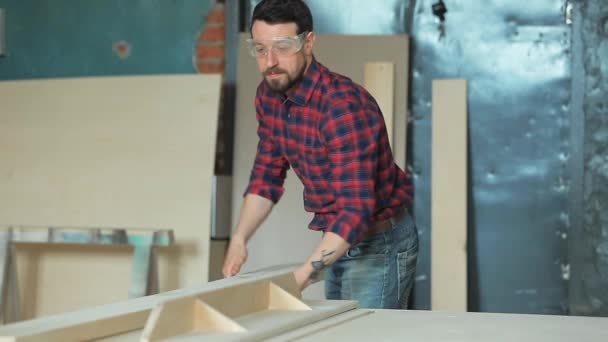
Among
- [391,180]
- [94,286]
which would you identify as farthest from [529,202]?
[94,286]

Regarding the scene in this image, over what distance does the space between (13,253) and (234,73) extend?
135 centimetres

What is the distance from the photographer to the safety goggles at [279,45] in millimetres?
2383

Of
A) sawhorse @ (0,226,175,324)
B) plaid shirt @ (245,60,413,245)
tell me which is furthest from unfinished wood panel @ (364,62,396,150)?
plaid shirt @ (245,60,413,245)

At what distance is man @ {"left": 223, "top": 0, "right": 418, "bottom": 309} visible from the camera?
233 centimetres

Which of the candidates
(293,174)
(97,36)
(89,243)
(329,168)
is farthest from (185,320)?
(97,36)

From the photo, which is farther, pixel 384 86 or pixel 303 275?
pixel 384 86

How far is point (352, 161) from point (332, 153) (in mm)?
67

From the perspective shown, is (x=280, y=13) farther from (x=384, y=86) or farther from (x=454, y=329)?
(x=384, y=86)

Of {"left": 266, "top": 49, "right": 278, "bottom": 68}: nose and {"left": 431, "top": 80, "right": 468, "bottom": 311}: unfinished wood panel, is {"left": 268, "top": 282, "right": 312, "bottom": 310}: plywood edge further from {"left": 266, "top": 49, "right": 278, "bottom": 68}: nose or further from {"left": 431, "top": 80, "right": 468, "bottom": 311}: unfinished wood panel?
{"left": 431, "top": 80, "right": 468, "bottom": 311}: unfinished wood panel

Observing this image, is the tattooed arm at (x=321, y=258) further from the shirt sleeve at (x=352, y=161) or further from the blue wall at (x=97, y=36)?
the blue wall at (x=97, y=36)

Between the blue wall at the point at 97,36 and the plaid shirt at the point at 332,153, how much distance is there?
5.90ft

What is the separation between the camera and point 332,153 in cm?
238

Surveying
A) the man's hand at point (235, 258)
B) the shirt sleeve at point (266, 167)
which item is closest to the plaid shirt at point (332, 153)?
the shirt sleeve at point (266, 167)

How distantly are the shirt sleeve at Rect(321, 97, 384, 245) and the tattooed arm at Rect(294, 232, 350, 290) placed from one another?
2cm
